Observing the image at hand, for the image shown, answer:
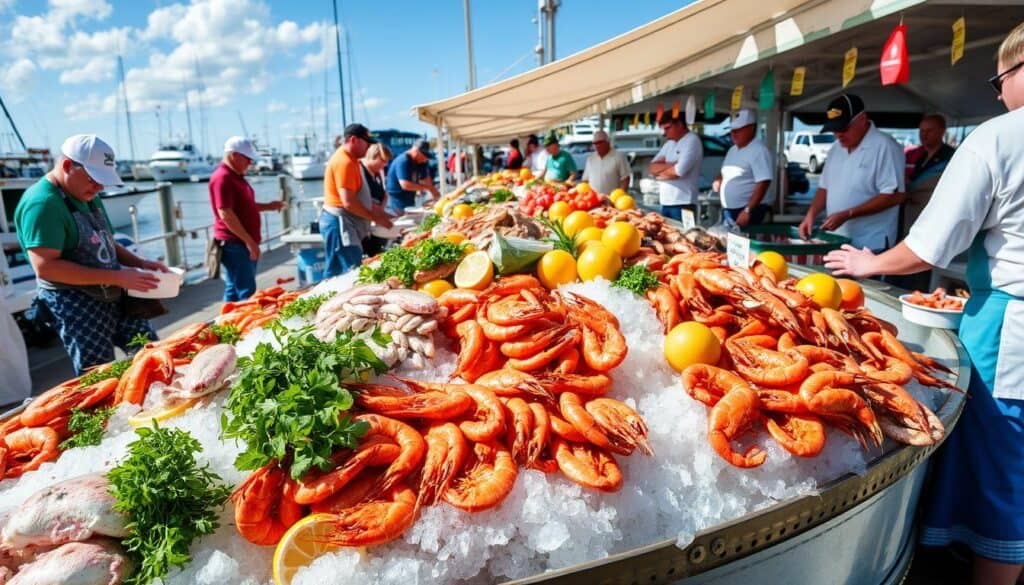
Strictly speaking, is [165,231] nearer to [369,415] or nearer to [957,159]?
[369,415]

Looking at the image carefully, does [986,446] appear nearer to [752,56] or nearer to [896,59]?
[896,59]

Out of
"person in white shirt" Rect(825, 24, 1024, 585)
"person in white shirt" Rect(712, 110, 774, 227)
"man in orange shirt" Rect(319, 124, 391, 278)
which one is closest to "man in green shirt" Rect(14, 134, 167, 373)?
"man in orange shirt" Rect(319, 124, 391, 278)

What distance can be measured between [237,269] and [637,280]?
4.23 m

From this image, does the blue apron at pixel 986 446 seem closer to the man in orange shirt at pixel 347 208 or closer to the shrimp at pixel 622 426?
the shrimp at pixel 622 426

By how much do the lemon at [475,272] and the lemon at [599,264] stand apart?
0.41 meters

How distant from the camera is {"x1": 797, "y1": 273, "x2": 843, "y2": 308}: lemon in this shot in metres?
2.22

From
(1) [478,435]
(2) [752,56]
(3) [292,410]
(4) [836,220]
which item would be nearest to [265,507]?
(3) [292,410]

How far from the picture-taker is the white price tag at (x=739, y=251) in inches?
101

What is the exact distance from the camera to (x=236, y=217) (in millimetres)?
4938

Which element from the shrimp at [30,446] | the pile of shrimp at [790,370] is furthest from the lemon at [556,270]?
the shrimp at [30,446]

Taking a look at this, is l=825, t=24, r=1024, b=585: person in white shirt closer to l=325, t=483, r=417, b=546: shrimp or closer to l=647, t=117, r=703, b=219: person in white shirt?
l=325, t=483, r=417, b=546: shrimp

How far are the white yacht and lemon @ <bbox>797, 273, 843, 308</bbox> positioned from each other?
6335cm

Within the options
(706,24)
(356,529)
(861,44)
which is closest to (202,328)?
(356,529)

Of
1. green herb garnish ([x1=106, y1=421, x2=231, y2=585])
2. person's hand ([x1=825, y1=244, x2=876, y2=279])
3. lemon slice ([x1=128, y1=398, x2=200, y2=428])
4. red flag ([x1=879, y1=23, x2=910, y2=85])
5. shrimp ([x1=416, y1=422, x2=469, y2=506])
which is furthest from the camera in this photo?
red flag ([x1=879, y1=23, x2=910, y2=85])
